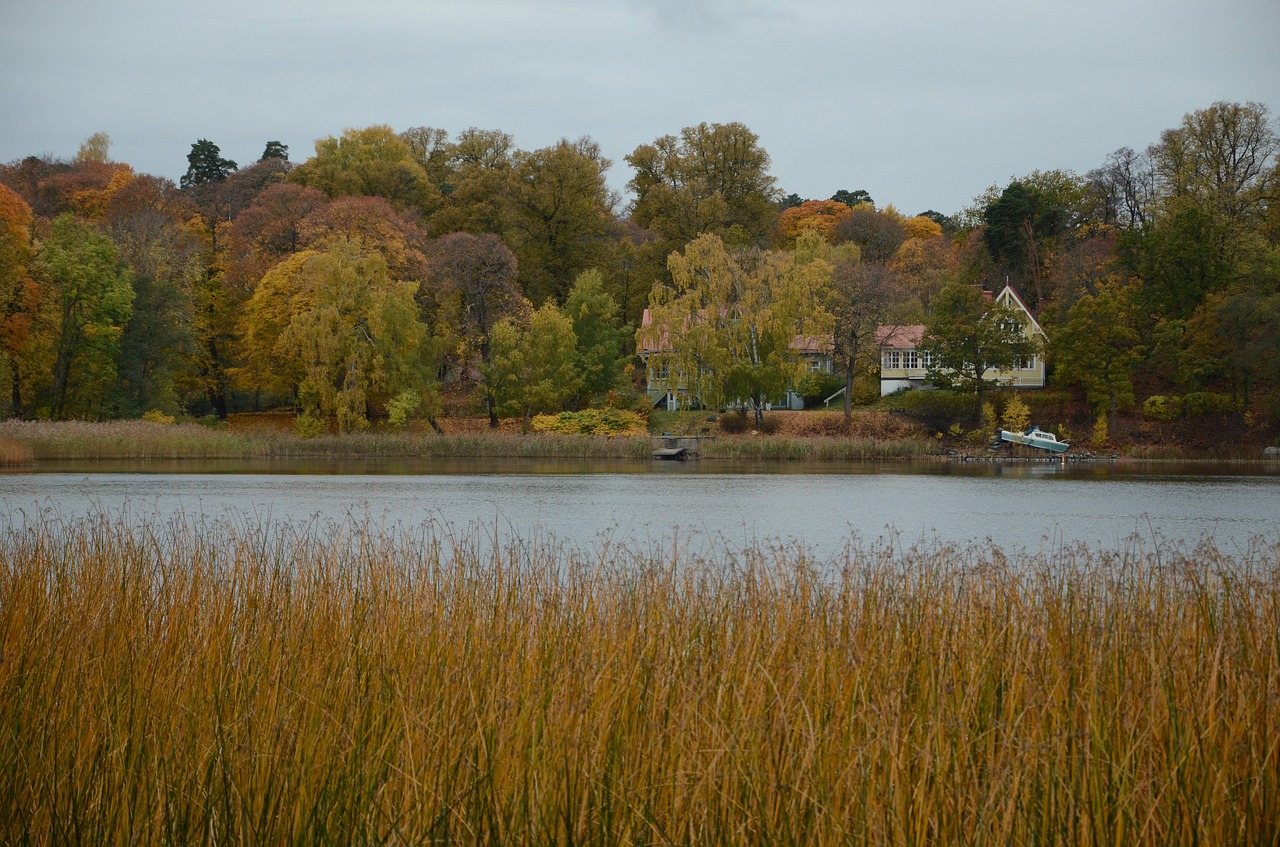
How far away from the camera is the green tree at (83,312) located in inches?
1660

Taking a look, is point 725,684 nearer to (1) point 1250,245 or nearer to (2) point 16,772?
(2) point 16,772

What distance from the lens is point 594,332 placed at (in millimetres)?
51906

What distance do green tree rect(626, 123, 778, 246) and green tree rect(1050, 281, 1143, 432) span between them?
18.6 metres

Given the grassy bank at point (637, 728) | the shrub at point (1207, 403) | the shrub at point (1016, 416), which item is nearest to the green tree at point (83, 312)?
the shrub at point (1016, 416)

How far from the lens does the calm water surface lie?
1630 cm

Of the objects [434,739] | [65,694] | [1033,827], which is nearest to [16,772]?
[65,694]

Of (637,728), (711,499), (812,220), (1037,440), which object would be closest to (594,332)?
(1037,440)

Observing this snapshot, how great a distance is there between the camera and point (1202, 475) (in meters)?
33.0

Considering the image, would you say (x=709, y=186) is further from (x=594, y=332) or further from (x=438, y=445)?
(x=438, y=445)

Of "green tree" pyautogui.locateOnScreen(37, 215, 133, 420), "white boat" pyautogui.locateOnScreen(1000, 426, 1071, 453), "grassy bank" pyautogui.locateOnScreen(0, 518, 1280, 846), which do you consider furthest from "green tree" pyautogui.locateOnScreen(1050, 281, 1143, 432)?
"grassy bank" pyautogui.locateOnScreen(0, 518, 1280, 846)

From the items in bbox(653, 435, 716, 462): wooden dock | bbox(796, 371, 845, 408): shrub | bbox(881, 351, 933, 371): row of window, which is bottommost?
bbox(653, 435, 716, 462): wooden dock

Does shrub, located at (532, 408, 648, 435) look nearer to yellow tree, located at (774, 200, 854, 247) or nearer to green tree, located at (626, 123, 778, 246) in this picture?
green tree, located at (626, 123, 778, 246)

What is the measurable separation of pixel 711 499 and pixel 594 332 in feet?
93.8

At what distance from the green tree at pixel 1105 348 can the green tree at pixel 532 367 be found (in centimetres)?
2085
